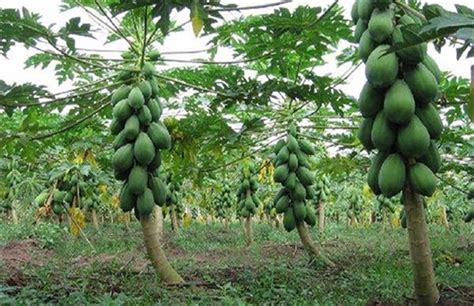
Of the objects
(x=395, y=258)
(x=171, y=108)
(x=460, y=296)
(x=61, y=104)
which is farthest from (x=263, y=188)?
(x=460, y=296)

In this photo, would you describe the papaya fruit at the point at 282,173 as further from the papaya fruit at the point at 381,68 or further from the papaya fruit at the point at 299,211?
the papaya fruit at the point at 381,68

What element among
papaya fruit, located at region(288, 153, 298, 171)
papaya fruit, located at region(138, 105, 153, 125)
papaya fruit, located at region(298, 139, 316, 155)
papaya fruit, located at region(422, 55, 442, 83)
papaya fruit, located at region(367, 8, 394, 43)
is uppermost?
papaya fruit, located at region(367, 8, 394, 43)

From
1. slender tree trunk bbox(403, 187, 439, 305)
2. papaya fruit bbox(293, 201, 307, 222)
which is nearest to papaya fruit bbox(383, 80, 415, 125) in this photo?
slender tree trunk bbox(403, 187, 439, 305)

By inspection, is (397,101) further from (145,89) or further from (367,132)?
(145,89)

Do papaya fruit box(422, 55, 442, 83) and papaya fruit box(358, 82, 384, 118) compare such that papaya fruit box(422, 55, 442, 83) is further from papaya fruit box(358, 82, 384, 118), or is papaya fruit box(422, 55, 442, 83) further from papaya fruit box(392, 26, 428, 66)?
papaya fruit box(358, 82, 384, 118)

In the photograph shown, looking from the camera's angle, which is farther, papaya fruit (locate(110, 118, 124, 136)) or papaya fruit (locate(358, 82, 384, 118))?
papaya fruit (locate(110, 118, 124, 136))

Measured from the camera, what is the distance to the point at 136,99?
155 inches

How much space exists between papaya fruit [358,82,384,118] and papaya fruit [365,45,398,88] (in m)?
0.11

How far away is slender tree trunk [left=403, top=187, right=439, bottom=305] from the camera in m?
2.50

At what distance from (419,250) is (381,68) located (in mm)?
814

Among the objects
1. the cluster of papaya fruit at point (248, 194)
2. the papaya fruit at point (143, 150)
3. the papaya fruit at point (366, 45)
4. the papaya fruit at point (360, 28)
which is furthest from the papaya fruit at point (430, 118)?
the cluster of papaya fruit at point (248, 194)

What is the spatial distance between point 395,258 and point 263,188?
32.1 feet

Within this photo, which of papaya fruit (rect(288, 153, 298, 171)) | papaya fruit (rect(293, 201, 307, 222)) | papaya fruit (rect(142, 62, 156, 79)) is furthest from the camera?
papaya fruit (rect(288, 153, 298, 171))

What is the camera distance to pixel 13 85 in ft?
12.6
